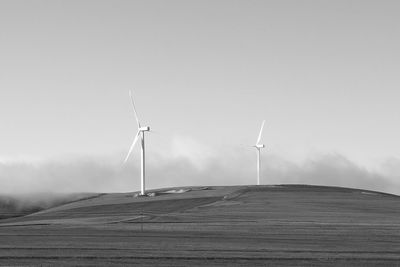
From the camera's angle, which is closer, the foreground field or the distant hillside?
the foreground field

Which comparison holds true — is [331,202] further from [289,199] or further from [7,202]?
[7,202]

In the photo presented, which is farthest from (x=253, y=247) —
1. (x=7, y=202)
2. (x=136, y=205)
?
(x=7, y=202)

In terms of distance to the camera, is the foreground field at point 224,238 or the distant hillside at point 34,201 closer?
the foreground field at point 224,238

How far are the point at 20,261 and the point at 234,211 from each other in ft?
189

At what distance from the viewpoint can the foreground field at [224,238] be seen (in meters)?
39.3

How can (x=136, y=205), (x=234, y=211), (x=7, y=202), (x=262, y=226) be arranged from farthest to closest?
(x=7, y=202) < (x=136, y=205) < (x=234, y=211) < (x=262, y=226)

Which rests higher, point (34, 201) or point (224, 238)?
point (224, 238)

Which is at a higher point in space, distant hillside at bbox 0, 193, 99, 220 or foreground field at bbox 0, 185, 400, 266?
foreground field at bbox 0, 185, 400, 266

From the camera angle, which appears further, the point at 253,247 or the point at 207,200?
the point at 207,200

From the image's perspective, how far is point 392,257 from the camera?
4094 cm

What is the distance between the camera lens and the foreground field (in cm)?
3934

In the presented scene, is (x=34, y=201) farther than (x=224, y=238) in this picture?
Yes

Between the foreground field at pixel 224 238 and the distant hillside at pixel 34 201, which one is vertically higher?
the foreground field at pixel 224 238

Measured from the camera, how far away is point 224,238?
54.6m
